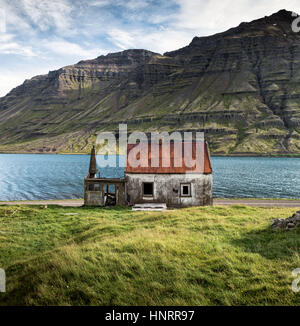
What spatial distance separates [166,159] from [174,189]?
407 cm

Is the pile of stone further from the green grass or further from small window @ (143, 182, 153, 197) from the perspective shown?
small window @ (143, 182, 153, 197)

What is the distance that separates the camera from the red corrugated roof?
29.4 metres

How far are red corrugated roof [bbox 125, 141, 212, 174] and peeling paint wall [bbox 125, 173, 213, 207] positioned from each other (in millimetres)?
629

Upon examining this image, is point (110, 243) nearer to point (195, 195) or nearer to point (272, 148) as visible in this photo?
point (195, 195)

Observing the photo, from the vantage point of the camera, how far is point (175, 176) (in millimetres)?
29203

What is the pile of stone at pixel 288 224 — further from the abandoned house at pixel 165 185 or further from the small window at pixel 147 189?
the small window at pixel 147 189

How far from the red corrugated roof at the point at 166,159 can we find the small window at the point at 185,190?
5.26 feet

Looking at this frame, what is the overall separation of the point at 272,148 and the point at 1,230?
205676 mm

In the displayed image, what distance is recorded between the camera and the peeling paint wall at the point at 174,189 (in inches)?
1147

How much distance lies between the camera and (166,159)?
3078 cm

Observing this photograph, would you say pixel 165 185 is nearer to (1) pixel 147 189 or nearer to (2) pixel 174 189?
(2) pixel 174 189

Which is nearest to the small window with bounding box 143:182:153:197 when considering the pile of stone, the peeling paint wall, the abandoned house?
the abandoned house

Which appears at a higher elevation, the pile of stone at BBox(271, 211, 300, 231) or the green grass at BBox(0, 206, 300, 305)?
the pile of stone at BBox(271, 211, 300, 231)
